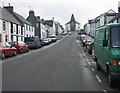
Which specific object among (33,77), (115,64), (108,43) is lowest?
(33,77)

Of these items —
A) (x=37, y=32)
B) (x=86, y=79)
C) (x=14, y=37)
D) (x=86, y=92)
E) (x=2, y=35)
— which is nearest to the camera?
(x=86, y=92)

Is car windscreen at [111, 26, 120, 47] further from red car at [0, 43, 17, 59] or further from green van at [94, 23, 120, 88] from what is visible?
red car at [0, 43, 17, 59]

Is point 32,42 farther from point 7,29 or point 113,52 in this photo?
point 113,52

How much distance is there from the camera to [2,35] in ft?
162

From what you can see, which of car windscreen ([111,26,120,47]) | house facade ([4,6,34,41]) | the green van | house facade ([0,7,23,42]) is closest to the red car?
the green van

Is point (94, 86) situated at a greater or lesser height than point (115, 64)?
lesser

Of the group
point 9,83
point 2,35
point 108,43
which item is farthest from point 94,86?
point 2,35

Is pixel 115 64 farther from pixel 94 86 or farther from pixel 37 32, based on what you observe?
pixel 37 32

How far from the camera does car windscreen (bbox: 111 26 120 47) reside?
39.1 ft

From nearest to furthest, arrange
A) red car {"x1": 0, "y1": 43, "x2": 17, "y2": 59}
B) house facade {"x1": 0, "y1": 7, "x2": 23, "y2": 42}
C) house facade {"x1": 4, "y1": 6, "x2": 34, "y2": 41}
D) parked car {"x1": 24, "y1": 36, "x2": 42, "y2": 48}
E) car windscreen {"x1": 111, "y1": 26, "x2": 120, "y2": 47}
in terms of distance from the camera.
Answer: car windscreen {"x1": 111, "y1": 26, "x2": 120, "y2": 47}, red car {"x1": 0, "y1": 43, "x2": 17, "y2": 59}, parked car {"x1": 24, "y1": 36, "x2": 42, "y2": 48}, house facade {"x1": 0, "y1": 7, "x2": 23, "y2": 42}, house facade {"x1": 4, "y1": 6, "x2": 34, "y2": 41}

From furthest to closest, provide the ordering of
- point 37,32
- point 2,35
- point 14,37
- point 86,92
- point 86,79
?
point 37,32, point 14,37, point 2,35, point 86,79, point 86,92

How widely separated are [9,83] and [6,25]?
4077 centimetres

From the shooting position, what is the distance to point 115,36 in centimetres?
1216

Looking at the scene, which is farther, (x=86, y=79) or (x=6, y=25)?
(x=6, y=25)
